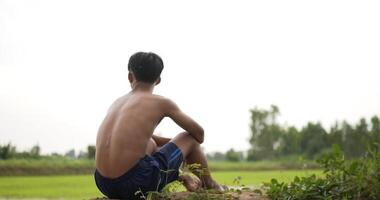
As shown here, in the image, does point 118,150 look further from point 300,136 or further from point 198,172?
point 300,136

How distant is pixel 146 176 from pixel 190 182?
240 mm

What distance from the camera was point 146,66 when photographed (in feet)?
8.37

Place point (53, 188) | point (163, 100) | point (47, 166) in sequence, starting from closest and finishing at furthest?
point (163, 100)
point (53, 188)
point (47, 166)

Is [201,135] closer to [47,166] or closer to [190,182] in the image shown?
[190,182]

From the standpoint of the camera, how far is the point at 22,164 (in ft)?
50.7

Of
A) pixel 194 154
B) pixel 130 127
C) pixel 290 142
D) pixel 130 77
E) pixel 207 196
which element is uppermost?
pixel 290 142

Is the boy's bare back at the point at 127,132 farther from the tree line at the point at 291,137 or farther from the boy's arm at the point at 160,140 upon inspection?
the tree line at the point at 291,137

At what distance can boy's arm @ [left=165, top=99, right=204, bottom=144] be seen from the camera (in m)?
2.52

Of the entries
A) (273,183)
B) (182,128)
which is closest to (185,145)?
(182,128)

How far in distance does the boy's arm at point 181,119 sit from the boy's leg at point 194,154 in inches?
2.1

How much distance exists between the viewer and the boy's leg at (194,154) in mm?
2568

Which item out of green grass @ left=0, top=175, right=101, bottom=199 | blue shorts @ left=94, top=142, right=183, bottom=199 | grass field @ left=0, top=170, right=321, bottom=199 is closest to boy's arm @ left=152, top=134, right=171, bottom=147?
blue shorts @ left=94, top=142, right=183, bottom=199

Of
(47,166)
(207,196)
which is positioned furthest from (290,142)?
(207,196)

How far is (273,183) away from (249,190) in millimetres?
369
